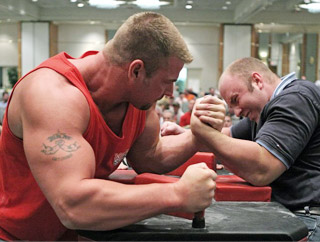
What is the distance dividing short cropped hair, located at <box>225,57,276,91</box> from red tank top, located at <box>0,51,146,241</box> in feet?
2.78

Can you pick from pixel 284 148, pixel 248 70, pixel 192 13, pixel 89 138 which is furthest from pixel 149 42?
pixel 192 13

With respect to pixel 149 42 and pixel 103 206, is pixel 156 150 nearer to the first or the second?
pixel 149 42

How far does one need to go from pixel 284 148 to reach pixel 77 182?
1.01m

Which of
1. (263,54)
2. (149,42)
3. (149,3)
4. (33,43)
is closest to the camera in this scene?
(149,42)

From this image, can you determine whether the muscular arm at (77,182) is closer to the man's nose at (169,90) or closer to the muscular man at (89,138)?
the muscular man at (89,138)

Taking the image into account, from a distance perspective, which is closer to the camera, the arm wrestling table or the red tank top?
the arm wrestling table

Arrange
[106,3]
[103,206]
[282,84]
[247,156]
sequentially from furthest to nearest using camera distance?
1. [106,3]
2. [282,84]
3. [247,156]
4. [103,206]

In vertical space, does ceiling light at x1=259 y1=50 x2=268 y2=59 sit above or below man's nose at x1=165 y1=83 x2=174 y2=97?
above

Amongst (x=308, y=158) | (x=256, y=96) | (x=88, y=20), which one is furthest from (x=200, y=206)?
(x=88, y=20)

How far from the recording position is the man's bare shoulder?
4.11 ft

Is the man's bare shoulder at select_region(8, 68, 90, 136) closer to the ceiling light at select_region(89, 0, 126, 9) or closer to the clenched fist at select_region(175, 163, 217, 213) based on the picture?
the clenched fist at select_region(175, 163, 217, 213)

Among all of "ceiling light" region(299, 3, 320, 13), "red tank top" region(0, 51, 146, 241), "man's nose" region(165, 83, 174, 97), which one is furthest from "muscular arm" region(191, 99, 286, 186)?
"ceiling light" region(299, 3, 320, 13)

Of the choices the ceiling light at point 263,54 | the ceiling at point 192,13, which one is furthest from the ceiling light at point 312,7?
the ceiling light at point 263,54

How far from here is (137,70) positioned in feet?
4.76
